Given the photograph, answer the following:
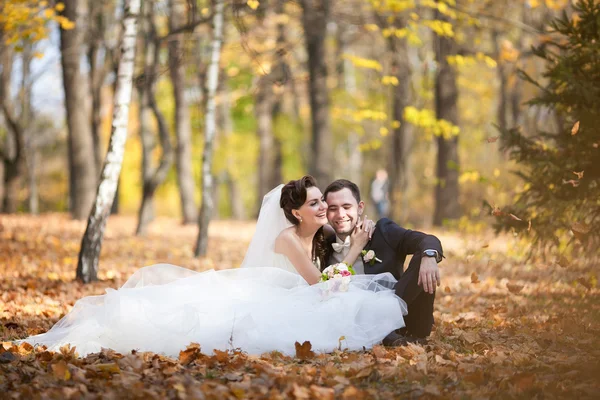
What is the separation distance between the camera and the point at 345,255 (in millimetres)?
6273

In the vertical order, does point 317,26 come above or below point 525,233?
above

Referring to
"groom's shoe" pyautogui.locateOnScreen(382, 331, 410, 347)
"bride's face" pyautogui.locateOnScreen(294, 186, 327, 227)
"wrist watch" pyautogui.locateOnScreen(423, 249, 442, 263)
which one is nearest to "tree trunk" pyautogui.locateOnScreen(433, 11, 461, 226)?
"bride's face" pyautogui.locateOnScreen(294, 186, 327, 227)

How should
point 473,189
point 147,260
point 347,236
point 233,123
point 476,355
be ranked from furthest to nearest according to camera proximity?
point 233,123 < point 473,189 < point 147,260 < point 347,236 < point 476,355

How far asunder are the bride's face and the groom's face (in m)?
0.09

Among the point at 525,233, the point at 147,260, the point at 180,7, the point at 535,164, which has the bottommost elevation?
the point at 147,260

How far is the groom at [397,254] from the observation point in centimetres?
545

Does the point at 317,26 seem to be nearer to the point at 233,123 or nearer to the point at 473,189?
the point at 473,189

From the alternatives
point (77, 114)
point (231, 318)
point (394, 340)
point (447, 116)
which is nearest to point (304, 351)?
point (231, 318)

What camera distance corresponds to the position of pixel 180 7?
64.9ft

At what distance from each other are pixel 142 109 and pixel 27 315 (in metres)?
12.1

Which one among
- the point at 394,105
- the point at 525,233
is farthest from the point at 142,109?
the point at 525,233

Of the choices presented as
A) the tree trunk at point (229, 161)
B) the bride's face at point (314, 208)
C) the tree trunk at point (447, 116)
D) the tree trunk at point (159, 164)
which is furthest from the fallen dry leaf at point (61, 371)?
the tree trunk at point (229, 161)

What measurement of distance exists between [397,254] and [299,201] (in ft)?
3.27

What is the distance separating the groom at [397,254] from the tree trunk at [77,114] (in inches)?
464
